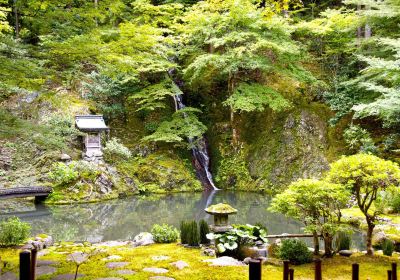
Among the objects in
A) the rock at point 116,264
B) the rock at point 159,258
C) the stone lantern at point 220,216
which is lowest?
the rock at point 159,258

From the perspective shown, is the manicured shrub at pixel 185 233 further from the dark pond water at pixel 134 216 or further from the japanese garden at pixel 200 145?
the dark pond water at pixel 134 216

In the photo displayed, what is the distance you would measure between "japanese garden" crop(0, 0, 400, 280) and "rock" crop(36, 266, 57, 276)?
0.04 meters

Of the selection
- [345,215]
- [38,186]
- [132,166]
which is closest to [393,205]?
[345,215]

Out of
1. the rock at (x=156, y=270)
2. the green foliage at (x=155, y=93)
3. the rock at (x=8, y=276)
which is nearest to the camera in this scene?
the rock at (x=8, y=276)

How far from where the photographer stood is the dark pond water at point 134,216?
930 centimetres

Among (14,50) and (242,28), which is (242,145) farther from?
(14,50)

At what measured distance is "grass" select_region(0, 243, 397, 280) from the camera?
4816 millimetres

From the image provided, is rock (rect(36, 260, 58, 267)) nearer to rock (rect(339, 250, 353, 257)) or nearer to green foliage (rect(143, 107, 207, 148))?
rock (rect(339, 250, 353, 257))

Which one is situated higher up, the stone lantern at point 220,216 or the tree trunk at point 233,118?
the tree trunk at point 233,118

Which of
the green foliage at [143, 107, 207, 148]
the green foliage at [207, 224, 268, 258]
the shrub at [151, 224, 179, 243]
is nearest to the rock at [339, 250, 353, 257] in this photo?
the green foliage at [207, 224, 268, 258]

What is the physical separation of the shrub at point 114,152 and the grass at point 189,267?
29.8 ft

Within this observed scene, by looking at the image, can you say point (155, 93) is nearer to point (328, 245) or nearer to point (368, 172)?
point (328, 245)

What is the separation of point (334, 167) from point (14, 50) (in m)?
4.91

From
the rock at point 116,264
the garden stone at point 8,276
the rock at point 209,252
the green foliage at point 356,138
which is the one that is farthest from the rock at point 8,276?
the green foliage at point 356,138
